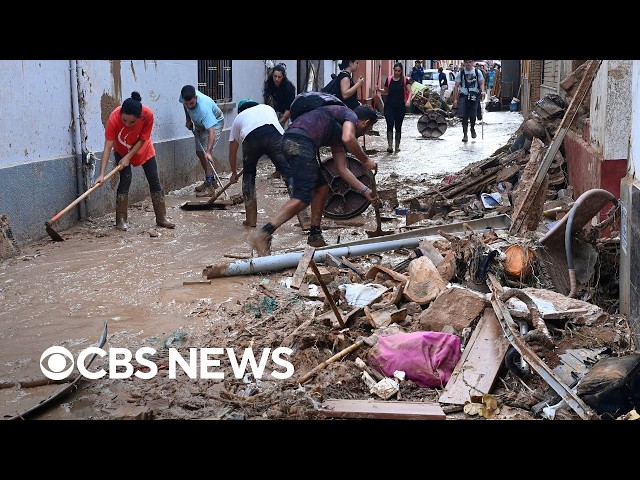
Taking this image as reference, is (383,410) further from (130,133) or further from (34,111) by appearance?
(34,111)

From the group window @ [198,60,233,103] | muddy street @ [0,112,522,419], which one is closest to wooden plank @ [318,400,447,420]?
muddy street @ [0,112,522,419]

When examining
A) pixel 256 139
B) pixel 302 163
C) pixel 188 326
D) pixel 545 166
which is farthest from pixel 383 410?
pixel 256 139

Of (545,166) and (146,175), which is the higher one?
(545,166)

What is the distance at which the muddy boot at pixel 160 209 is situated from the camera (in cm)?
931

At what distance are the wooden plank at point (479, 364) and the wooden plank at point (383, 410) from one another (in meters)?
0.21

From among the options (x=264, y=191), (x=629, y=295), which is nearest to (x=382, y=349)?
(x=629, y=295)

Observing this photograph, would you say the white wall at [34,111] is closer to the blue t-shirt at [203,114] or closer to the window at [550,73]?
the blue t-shirt at [203,114]

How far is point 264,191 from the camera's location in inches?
482

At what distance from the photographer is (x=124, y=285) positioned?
685 cm

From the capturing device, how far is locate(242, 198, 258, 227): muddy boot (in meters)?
9.20

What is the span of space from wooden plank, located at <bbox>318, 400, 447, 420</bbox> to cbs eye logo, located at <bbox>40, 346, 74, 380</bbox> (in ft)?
5.17

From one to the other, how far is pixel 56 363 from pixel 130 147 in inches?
170

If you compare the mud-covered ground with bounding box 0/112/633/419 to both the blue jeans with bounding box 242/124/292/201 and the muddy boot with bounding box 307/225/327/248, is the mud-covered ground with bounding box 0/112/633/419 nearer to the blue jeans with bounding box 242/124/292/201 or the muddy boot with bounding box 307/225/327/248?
the muddy boot with bounding box 307/225/327/248
